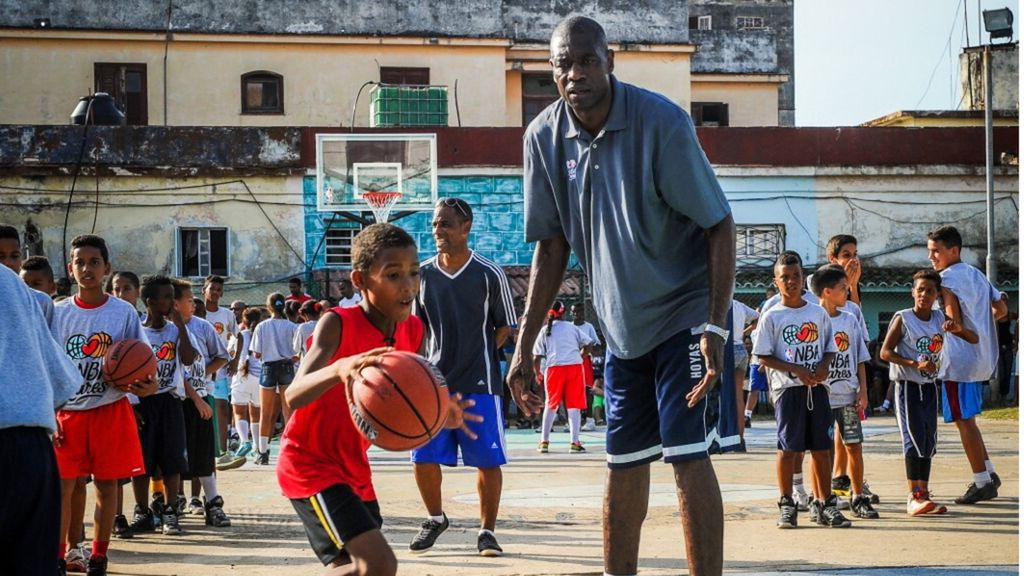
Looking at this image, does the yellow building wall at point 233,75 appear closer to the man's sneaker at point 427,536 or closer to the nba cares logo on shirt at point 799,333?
the nba cares logo on shirt at point 799,333

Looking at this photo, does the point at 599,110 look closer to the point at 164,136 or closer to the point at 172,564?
the point at 172,564

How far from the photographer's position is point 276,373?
1644cm

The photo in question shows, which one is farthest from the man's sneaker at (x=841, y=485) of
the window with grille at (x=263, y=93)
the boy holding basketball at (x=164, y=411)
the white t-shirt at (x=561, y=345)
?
the window with grille at (x=263, y=93)

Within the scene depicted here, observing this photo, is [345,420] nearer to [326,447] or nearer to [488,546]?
[326,447]

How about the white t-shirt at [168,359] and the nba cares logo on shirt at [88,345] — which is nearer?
the nba cares logo on shirt at [88,345]

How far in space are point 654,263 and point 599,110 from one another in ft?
2.18

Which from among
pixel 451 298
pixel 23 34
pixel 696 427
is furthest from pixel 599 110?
pixel 23 34

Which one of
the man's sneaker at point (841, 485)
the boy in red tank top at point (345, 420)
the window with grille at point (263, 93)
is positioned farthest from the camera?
the window with grille at point (263, 93)

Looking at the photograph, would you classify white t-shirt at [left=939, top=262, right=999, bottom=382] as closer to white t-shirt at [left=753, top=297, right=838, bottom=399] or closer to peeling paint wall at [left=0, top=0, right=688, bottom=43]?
white t-shirt at [left=753, top=297, right=838, bottom=399]

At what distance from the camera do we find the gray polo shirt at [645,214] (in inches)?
224

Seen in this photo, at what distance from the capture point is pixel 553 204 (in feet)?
20.3

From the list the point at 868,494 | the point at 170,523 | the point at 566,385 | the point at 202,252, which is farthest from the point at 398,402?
the point at 202,252

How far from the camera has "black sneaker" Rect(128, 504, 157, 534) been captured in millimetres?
9977

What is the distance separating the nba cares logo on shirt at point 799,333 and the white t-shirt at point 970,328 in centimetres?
138
